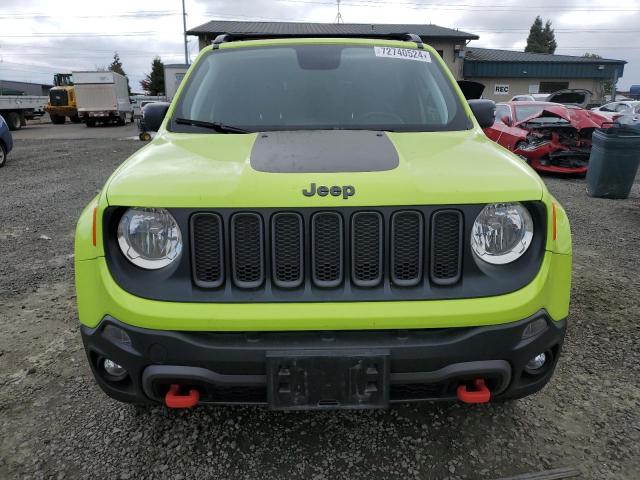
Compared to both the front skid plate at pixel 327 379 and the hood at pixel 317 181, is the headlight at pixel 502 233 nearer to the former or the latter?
the hood at pixel 317 181

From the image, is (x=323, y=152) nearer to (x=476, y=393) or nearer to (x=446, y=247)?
(x=446, y=247)

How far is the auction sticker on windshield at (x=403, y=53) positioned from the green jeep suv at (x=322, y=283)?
1.43m

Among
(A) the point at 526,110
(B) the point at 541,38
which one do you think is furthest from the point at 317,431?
(B) the point at 541,38

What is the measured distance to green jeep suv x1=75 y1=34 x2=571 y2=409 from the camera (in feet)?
5.95

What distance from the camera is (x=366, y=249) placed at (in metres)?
1.87

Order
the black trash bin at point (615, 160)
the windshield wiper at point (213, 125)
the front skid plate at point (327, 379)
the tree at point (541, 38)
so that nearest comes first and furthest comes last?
the front skid plate at point (327, 379)
the windshield wiper at point (213, 125)
the black trash bin at point (615, 160)
the tree at point (541, 38)

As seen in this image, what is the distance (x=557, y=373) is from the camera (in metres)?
2.97

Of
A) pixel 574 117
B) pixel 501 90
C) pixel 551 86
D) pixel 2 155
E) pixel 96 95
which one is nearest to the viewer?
pixel 574 117

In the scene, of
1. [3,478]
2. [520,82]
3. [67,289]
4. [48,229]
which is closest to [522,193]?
[3,478]

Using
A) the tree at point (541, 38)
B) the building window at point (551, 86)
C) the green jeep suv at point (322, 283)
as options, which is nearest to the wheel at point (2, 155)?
the green jeep suv at point (322, 283)

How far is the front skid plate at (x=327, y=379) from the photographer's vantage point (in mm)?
1796

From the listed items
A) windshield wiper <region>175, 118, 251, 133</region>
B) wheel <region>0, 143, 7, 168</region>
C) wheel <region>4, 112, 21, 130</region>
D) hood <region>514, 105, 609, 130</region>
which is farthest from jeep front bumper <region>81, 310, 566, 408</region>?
wheel <region>4, 112, 21, 130</region>

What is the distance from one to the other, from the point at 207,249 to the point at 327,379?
0.65 meters

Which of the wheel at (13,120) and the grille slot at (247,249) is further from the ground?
the grille slot at (247,249)
